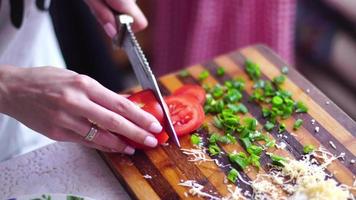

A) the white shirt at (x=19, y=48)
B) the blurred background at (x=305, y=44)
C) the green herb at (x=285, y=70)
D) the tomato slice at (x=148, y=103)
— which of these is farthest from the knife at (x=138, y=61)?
the blurred background at (x=305, y=44)

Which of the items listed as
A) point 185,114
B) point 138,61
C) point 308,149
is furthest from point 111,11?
point 308,149

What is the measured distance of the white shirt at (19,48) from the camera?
1.23 m

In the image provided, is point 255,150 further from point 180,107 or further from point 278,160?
point 180,107

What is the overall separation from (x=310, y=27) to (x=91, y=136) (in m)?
1.27

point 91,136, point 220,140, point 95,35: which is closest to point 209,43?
point 95,35

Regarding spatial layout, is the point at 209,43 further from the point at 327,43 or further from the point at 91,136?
the point at 91,136

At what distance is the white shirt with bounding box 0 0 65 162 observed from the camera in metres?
1.23

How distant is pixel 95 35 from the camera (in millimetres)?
1655

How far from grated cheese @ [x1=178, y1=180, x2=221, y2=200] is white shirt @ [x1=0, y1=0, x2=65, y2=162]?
1.40ft

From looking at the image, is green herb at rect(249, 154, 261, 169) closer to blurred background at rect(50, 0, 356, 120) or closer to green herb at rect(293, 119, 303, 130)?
green herb at rect(293, 119, 303, 130)

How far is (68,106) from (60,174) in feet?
0.58

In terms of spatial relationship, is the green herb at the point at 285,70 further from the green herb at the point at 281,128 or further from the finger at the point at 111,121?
the finger at the point at 111,121

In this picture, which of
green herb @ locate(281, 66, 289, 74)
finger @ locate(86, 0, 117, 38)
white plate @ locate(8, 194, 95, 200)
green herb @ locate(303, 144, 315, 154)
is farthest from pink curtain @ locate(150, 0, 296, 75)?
white plate @ locate(8, 194, 95, 200)

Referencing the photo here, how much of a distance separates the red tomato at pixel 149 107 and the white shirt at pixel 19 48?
1.06 feet
